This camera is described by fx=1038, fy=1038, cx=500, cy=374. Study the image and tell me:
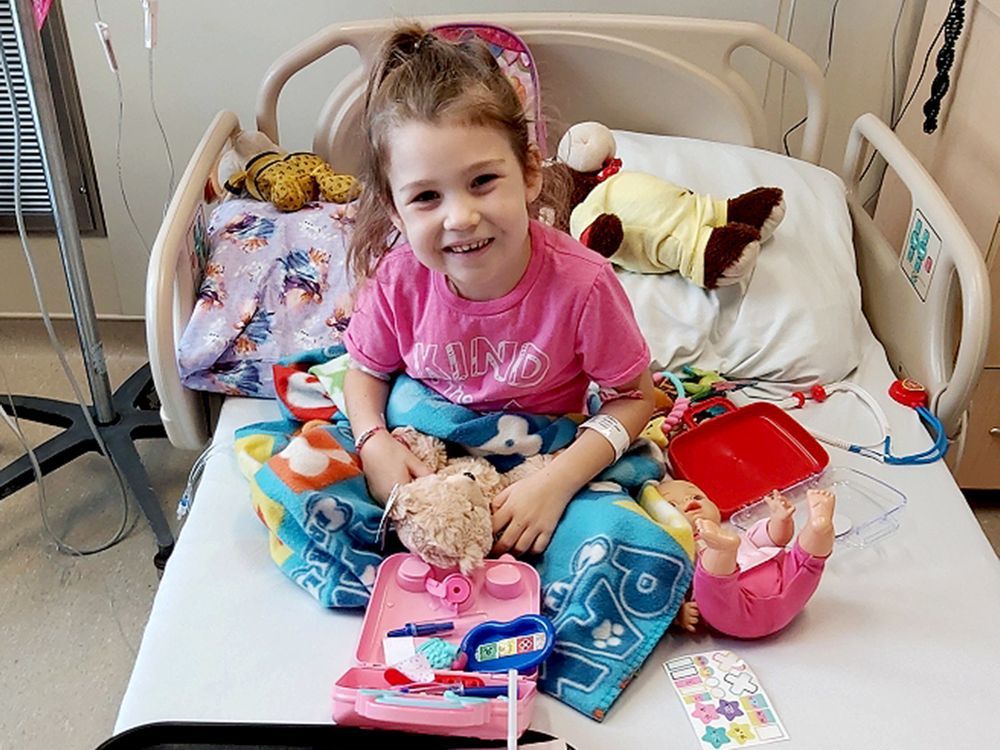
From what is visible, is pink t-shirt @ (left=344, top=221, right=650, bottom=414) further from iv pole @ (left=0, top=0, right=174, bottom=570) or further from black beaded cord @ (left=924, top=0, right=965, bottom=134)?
black beaded cord @ (left=924, top=0, right=965, bottom=134)

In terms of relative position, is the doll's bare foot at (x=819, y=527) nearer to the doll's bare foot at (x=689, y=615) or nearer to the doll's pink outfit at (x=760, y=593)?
the doll's pink outfit at (x=760, y=593)

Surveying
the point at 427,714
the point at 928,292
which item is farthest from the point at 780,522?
the point at 928,292

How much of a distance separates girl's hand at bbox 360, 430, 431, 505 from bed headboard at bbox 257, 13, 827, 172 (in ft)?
2.56

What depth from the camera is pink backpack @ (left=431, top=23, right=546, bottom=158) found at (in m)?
1.85

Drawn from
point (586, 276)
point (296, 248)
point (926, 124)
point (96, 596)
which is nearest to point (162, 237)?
point (296, 248)

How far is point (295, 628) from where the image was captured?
1.20 metres

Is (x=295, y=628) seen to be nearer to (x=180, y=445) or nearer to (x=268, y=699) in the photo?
(x=268, y=699)

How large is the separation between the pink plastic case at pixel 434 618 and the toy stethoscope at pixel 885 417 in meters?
0.57

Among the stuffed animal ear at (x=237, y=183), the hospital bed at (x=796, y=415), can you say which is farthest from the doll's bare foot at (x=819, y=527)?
the stuffed animal ear at (x=237, y=183)

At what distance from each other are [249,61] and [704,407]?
1250 mm

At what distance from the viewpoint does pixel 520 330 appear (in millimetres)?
1268

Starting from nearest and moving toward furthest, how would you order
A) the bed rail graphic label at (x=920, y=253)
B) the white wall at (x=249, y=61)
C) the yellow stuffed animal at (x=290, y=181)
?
the bed rail graphic label at (x=920, y=253) → the yellow stuffed animal at (x=290, y=181) → the white wall at (x=249, y=61)

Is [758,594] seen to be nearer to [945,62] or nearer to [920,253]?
[920,253]

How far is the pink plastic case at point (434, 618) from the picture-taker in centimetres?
103
